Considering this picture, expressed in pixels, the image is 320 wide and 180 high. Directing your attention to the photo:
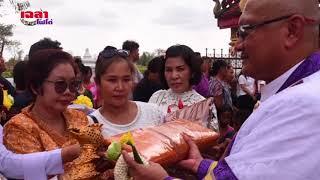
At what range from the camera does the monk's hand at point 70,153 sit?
2.44 m

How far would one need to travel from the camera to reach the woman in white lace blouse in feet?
12.6

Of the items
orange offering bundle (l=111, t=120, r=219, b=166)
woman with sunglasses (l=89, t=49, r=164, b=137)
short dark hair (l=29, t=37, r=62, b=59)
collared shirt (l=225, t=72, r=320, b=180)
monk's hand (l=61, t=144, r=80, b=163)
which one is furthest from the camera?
short dark hair (l=29, t=37, r=62, b=59)

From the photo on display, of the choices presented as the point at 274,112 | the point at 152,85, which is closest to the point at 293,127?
the point at 274,112

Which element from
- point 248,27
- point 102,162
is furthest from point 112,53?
point 248,27

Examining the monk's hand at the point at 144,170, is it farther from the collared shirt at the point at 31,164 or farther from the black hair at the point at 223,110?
the black hair at the point at 223,110

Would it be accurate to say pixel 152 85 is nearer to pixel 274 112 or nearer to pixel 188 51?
pixel 188 51

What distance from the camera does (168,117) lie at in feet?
9.45

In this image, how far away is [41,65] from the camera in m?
2.81

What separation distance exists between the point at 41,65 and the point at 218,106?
231 centimetres

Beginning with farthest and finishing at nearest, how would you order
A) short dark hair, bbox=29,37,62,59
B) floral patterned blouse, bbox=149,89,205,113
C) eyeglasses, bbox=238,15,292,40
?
short dark hair, bbox=29,37,62,59, floral patterned blouse, bbox=149,89,205,113, eyeglasses, bbox=238,15,292,40

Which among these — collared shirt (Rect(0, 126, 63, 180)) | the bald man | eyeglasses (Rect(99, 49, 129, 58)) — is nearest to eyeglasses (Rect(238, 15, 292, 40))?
the bald man

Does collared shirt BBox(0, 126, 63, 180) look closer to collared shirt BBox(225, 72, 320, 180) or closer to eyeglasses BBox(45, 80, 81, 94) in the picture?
eyeglasses BBox(45, 80, 81, 94)

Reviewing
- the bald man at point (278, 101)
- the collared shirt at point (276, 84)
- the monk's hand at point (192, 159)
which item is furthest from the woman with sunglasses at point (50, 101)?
the collared shirt at point (276, 84)

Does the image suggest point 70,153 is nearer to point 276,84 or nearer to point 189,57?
point 276,84
